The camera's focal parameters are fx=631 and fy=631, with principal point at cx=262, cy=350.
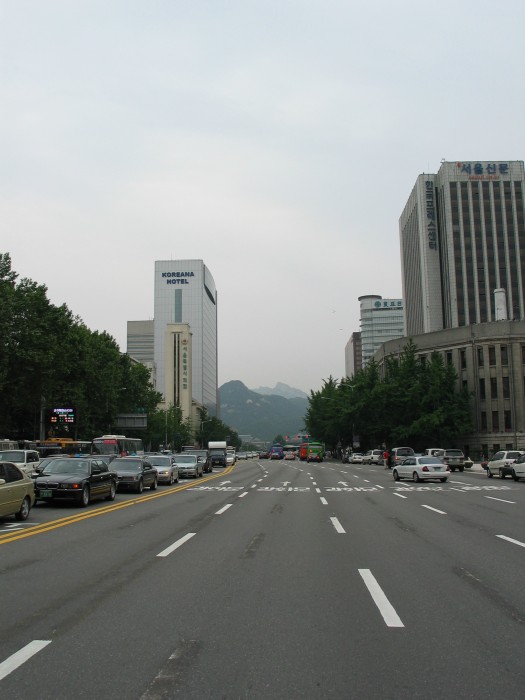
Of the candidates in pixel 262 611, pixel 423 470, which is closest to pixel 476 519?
pixel 262 611

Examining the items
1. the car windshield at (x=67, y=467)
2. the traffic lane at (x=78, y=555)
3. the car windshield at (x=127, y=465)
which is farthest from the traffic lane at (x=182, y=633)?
the car windshield at (x=127, y=465)

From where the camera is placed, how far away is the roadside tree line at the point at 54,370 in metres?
42.9

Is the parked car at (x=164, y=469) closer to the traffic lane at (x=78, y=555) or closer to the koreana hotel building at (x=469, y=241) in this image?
the traffic lane at (x=78, y=555)

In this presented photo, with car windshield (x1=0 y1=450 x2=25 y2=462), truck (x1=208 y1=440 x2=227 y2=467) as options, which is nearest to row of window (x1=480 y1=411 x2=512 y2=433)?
truck (x1=208 y1=440 x2=227 y2=467)

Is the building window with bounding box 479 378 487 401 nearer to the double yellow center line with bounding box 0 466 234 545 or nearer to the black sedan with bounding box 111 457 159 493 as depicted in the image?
the black sedan with bounding box 111 457 159 493

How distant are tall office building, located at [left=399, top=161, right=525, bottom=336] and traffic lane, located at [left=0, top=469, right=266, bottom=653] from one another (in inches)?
4456

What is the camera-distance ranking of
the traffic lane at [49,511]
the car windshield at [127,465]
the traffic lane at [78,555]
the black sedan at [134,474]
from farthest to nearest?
the car windshield at [127,465] < the black sedan at [134,474] < the traffic lane at [49,511] < the traffic lane at [78,555]

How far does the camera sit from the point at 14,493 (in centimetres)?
1460

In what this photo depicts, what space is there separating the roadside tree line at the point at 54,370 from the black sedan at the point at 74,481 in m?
22.2

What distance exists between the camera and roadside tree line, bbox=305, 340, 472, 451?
7188 centimetres

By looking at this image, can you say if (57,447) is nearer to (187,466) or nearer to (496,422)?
(187,466)

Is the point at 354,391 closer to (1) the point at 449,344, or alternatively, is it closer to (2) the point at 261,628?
(1) the point at 449,344

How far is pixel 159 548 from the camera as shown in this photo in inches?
431

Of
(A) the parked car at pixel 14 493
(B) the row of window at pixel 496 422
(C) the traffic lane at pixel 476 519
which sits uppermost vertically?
(B) the row of window at pixel 496 422
